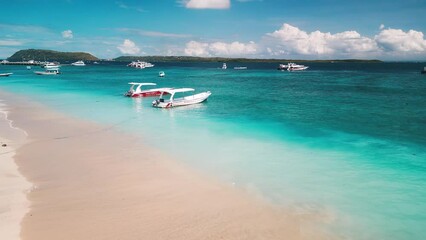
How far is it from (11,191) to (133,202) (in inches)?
210

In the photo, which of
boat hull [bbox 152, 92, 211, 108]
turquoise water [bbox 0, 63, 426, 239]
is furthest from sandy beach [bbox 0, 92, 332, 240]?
boat hull [bbox 152, 92, 211, 108]

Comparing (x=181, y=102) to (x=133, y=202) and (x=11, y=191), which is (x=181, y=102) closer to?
(x=11, y=191)

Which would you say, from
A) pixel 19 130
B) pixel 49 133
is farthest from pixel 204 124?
pixel 19 130

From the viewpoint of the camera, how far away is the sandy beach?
12.1m

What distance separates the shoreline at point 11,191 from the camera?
472 inches

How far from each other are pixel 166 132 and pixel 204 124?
4.68 m

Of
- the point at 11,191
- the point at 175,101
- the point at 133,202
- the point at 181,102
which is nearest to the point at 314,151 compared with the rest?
the point at 133,202

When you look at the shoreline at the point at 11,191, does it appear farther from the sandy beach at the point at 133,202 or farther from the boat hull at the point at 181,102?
the boat hull at the point at 181,102

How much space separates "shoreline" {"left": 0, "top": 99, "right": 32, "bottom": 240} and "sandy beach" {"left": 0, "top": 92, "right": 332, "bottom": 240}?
0.83 feet

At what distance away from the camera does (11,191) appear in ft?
49.0

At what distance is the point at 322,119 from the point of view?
34938mm

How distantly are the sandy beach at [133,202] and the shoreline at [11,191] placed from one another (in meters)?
0.25

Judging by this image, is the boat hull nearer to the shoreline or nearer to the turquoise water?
the turquoise water

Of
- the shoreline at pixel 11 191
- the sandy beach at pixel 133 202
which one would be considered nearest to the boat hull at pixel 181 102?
the shoreline at pixel 11 191
